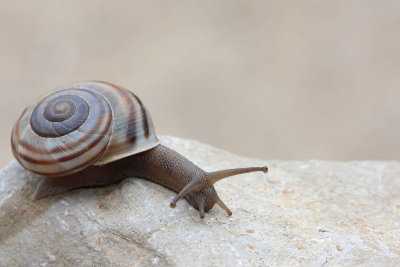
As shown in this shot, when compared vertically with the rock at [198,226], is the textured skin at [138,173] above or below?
above

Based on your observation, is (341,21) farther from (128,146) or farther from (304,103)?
(128,146)

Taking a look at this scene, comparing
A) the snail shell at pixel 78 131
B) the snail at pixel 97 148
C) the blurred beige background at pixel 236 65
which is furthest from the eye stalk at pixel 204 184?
the blurred beige background at pixel 236 65

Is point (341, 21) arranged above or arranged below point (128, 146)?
above

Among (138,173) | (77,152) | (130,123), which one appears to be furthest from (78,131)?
(138,173)

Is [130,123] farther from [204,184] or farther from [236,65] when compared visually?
[236,65]

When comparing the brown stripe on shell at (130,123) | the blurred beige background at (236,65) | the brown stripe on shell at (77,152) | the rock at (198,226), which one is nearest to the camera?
the rock at (198,226)

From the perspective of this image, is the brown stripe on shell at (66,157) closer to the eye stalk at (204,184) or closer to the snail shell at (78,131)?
the snail shell at (78,131)

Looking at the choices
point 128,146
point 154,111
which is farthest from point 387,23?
point 128,146

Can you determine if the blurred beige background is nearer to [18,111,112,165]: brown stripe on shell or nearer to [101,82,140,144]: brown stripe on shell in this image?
[101,82,140,144]: brown stripe on shell
